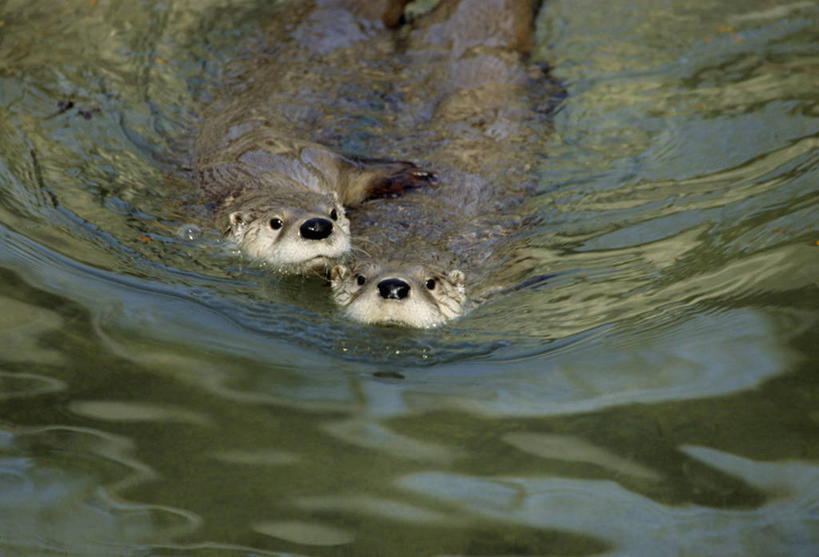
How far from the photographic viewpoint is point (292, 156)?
4477 mm

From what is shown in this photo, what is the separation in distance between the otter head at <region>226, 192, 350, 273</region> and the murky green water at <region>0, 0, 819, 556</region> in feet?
0.36

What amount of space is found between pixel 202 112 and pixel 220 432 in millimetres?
2990

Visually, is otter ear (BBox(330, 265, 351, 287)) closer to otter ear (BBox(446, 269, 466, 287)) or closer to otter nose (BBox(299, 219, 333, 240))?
otter nose (BBox(299, 219, 333, 240))

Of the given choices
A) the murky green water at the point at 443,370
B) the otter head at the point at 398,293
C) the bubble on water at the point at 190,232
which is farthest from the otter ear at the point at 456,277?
the bubble on water at the point at 190,232

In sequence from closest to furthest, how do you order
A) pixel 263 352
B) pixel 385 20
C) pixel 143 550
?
pixel 143 550 → pixel 263 352 → pixel 385 20

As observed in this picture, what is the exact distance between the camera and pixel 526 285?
3.51m

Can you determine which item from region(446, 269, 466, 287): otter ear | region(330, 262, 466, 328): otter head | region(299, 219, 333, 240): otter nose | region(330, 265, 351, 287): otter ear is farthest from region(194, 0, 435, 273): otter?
region(446, 269, 466, 287): otter ear

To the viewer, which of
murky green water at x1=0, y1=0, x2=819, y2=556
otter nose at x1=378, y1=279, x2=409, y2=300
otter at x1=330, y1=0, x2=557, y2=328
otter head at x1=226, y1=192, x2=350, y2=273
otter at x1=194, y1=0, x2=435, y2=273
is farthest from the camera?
otter at x1=194, y1=0, x2=435, y2=273

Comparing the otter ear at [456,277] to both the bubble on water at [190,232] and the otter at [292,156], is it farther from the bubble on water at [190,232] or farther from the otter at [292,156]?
the bubble on water at [190,232]

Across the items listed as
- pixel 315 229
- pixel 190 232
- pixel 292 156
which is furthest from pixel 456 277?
pixel 292 156

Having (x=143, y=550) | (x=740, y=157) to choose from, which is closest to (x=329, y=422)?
(x=143, y=550)

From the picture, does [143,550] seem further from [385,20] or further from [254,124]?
[385,20]

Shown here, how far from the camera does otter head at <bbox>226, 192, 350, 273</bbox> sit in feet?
12.0

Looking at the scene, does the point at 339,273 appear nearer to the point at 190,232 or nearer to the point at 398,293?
the point at 398,293
